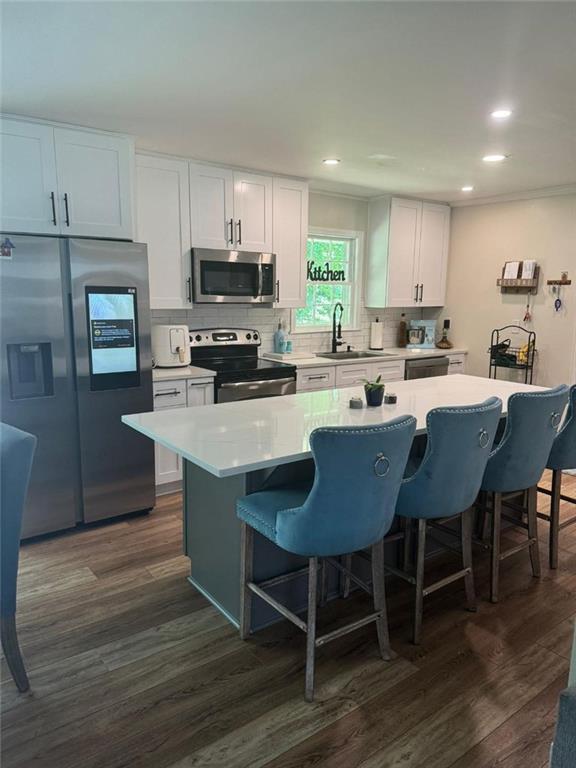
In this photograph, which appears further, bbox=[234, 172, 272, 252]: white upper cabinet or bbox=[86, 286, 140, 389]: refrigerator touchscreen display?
bbox=[234, 172, 272, 252]: white upper cabinet

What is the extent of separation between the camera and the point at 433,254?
18.8ft

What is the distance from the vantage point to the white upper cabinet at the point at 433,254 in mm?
5605

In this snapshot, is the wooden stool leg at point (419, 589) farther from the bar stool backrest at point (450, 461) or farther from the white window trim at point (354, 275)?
the white window trim at point (354, 275)

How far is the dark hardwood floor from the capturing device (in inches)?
70.1

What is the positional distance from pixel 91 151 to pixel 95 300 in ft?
3.01

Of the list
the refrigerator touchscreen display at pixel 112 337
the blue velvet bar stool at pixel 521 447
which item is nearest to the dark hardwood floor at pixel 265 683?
the blue velvet bar stool at pixel 521 447

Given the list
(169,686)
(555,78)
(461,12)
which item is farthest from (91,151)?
(169,686)

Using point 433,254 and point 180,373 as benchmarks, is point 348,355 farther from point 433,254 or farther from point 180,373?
point 180,373

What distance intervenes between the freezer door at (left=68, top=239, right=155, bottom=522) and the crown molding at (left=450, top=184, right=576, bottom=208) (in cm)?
369

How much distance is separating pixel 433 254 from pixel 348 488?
4.48 metres

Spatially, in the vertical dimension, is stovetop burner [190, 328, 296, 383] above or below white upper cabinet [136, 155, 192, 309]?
below

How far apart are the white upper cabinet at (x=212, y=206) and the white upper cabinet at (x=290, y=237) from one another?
18.2 inches

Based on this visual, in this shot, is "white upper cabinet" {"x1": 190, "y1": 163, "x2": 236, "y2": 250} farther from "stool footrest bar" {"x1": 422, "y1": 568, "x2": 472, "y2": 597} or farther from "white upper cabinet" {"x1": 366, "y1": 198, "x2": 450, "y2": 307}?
"stool footrest bar" {"x1": 422, "y1": 568, "x2": 472, "y2": 597}

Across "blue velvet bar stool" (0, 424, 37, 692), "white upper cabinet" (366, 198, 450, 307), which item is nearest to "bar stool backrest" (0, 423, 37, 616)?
"blue velvet bar stool" (0, 424, 37, 692)
